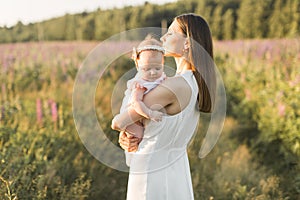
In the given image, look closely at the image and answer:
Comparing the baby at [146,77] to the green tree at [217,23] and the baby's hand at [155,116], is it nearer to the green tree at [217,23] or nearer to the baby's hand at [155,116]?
the baby's hand at [155,116]

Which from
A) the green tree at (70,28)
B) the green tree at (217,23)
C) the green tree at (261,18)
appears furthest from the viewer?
the green tree at (217,23)

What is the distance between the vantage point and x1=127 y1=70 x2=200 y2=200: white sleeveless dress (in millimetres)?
1900

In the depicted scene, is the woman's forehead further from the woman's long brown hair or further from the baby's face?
the baby's face

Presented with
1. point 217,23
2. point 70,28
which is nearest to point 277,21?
point 217,23

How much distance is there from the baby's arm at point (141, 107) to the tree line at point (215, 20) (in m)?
15.9

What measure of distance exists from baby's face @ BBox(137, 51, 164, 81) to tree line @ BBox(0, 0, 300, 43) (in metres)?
15.9

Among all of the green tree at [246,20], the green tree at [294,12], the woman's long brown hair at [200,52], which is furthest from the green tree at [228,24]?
the woman's long brown hair at [200,52]

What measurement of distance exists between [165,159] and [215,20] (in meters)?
19.0

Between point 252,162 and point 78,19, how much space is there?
17005 millimetres

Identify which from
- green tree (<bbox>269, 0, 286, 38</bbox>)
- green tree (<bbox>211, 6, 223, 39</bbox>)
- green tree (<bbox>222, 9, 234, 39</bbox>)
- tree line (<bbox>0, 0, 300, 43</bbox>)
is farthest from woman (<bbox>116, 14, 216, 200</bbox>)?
green tree (<bbox>222, 9, 234, 39</bbox>)

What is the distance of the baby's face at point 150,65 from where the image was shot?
1795 millimetres

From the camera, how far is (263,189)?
13.2 ft

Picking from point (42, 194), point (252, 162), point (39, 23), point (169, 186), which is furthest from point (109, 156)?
point (39, 23)

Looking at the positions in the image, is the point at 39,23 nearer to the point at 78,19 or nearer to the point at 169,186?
the point at 78,19
